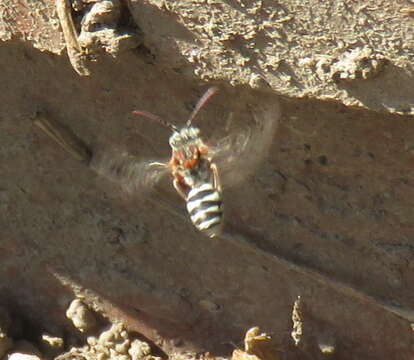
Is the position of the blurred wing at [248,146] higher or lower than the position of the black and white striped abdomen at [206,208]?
higher

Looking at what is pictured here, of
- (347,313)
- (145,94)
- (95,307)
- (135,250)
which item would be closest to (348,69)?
(145,94)

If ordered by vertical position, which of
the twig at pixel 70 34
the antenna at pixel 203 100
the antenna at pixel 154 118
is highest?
the twig at pixel 70 34

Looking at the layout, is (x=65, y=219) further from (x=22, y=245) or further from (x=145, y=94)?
(x=145, y=94)

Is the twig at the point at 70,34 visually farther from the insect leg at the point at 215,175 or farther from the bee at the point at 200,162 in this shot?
the insect leg at the point at 215,175

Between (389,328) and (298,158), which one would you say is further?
(389,328)

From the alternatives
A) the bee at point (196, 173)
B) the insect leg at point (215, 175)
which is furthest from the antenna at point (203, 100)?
the insect leg at point (215, 175)

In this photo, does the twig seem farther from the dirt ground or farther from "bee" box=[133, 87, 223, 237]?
"bee" box=[133, 87, 223, 237]

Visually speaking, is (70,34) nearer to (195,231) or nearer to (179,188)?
(179,188)
